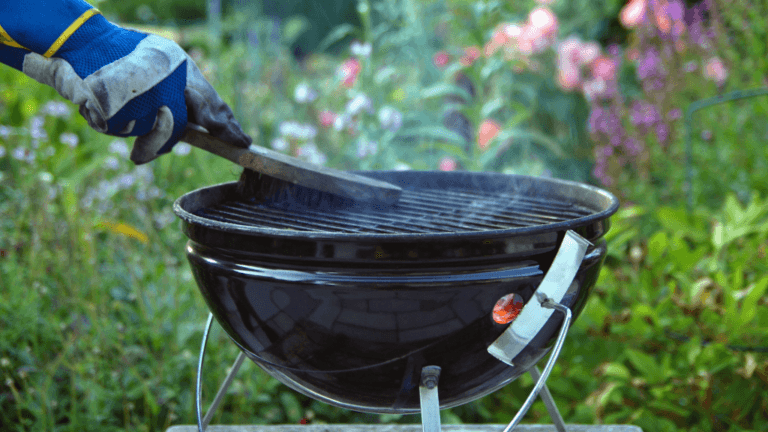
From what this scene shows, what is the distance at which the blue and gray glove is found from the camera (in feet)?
3.31

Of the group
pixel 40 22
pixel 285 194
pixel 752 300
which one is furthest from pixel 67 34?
pixel 752 300

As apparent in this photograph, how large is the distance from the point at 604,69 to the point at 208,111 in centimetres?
270

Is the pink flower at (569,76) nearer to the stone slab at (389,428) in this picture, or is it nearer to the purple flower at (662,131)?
the purple flower at (662,131)

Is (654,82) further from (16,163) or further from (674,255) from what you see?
(16,163)

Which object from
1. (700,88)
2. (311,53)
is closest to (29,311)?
(700,88)

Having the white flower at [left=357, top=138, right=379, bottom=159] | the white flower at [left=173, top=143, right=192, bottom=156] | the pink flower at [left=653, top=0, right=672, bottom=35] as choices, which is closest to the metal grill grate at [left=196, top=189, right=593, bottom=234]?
the white flower at [left=357, top=138, right=379, bottom=159]

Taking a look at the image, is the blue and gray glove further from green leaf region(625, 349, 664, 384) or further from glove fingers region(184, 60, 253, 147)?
green leaf region(625, 349, 664, 384)

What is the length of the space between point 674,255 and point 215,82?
326 centimetres

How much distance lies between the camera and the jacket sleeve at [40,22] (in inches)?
39.4

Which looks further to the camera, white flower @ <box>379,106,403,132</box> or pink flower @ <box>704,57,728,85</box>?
pink flower @ <box>704,57,728,85</box>

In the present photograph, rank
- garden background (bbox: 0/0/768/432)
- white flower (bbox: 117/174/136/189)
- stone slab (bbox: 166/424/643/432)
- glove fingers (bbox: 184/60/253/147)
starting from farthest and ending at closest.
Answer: white flower (bbox: 117/174/136/189) < garden background (bbox: 0/0/768/432) < stone slab (bbox: 166/424/643/432) < glove fingers (bbox: 184/60/253/147)

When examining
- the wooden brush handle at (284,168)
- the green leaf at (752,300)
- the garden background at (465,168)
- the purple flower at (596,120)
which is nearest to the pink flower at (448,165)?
the garden background at (465,168)

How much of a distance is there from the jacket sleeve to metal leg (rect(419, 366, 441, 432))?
0.86m

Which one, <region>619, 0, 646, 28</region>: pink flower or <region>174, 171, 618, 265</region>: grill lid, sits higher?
<region>619, 0, 646, 28</region>: pink flower
